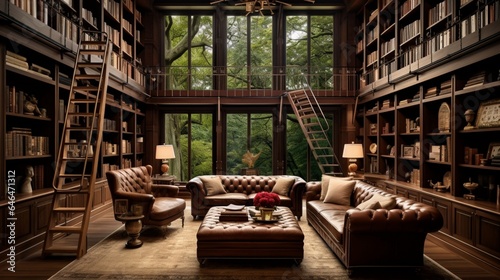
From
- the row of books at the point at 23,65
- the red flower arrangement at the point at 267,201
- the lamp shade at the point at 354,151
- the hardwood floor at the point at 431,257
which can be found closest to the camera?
the hardwood floor at the point at 431,257

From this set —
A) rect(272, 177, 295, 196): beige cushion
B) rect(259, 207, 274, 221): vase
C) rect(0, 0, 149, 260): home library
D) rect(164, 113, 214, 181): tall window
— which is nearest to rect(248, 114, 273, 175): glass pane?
rect(164, 113, 214, 181): tall window

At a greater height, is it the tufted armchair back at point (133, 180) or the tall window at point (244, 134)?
the tall window at point (244, 134)

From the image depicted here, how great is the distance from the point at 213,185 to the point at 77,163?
245 centimetres

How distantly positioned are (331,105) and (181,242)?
627cm

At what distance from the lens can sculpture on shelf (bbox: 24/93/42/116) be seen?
15.0ft

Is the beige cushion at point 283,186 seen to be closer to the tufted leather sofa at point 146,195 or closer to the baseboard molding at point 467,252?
the tufted leather sofa at point 146,195

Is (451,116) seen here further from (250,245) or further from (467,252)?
(250,245)

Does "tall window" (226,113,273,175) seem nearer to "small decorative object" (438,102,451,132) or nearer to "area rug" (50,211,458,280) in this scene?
"small decorative object" (438,102,451,132)

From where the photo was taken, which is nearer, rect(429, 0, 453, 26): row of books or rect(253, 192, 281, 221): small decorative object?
rect(253, 192, 281, 221): small decorative object

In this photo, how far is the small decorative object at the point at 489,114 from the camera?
4.31 meters

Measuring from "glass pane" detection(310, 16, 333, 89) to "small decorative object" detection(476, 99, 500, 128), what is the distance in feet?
18.6

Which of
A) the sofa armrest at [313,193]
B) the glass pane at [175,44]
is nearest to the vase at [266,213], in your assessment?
the sofa armrest at [313,193]

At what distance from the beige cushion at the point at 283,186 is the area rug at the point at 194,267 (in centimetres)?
187

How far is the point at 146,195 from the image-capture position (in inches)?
195
